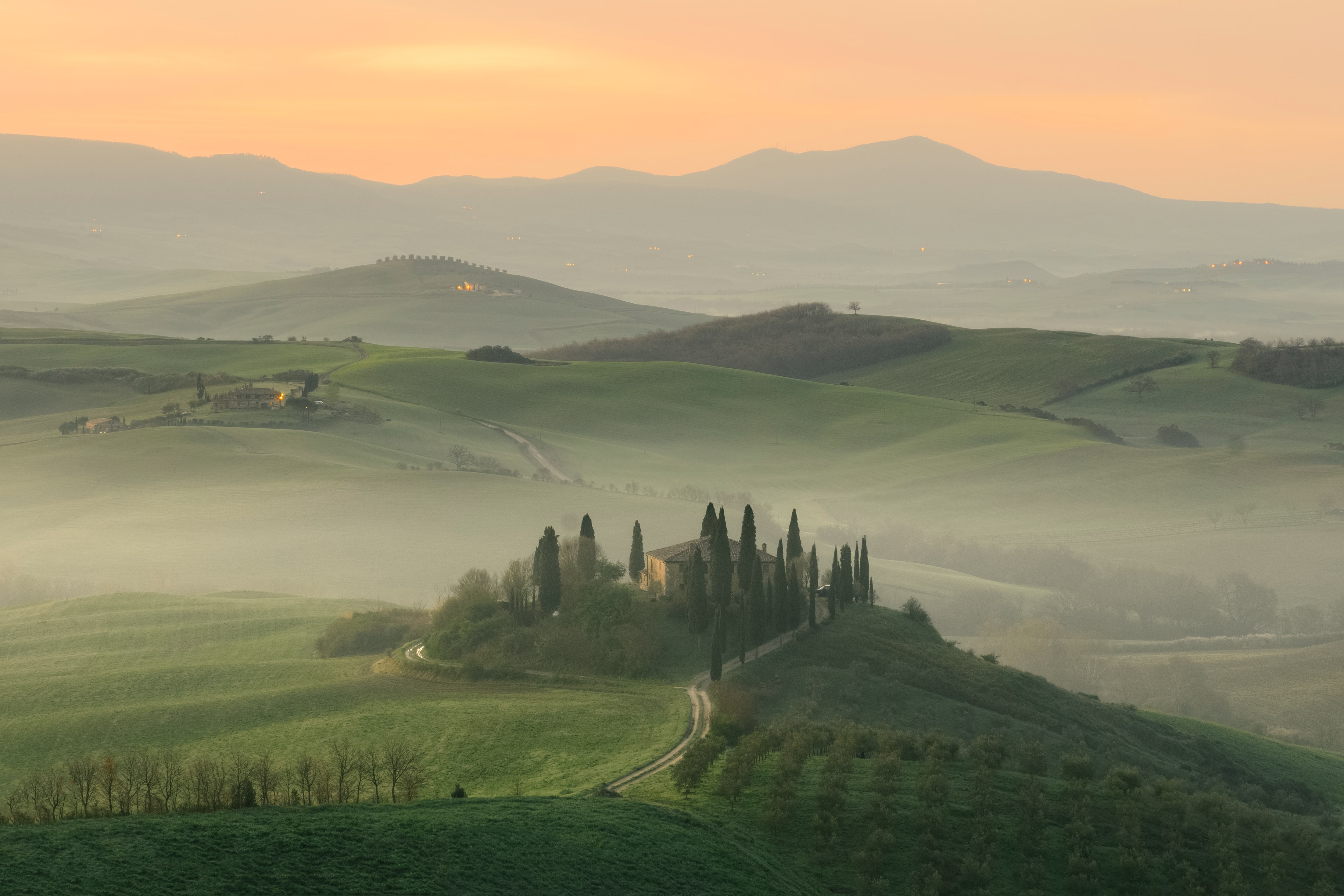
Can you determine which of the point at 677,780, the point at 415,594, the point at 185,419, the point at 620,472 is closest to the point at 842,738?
the point at 677,780

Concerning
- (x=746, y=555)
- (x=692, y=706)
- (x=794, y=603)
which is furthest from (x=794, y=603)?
(x=692, y=706)

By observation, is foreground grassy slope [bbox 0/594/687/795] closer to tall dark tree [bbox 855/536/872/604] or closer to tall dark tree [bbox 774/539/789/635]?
tall dark tree [bbox 774/539/789/635]

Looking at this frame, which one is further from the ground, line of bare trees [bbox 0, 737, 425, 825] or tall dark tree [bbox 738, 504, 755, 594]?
tall dark tree [bbox 738, 504, 755, 594]

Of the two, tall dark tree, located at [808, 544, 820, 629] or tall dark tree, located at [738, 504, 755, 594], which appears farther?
tall dark tree, located at [808, 544, 820, 629]

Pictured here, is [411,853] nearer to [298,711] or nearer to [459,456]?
[298,711]

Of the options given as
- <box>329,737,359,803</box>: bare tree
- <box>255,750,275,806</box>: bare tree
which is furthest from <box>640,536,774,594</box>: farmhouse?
<box>255,750,275,806</box>: bare tree
